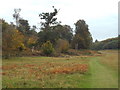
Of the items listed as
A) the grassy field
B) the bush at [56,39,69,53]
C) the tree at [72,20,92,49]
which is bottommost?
the grassy field

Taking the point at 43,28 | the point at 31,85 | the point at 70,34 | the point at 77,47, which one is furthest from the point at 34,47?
the point at 31,85

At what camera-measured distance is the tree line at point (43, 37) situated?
48.1m

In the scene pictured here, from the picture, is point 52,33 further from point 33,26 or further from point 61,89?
point 61,89

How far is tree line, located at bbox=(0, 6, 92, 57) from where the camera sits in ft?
158

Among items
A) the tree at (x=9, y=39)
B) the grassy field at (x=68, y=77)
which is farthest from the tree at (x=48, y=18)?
the grassy field at (x=68, y=77)

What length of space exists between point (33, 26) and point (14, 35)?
53.8m

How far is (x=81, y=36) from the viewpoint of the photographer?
9350cm

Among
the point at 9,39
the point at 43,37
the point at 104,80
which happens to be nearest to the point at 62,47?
the point at 43,37

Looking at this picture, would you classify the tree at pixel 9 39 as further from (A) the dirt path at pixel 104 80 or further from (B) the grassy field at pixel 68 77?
(A) the dirt path at pixel 104 80

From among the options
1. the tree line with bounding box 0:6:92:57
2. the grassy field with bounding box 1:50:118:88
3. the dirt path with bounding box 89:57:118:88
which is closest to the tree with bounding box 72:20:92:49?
the tree line with bounding box 0:6:92:57

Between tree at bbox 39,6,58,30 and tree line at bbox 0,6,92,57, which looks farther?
tree at bbox 39,6,58,30

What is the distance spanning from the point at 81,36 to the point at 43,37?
20.5 meters

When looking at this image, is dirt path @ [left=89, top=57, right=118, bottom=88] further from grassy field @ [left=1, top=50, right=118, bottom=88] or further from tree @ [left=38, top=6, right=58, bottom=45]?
tree @ [left=38, top=6, right=58, bottom=45]

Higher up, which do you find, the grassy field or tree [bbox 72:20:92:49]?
tree [bbox 72:20:92:49]
